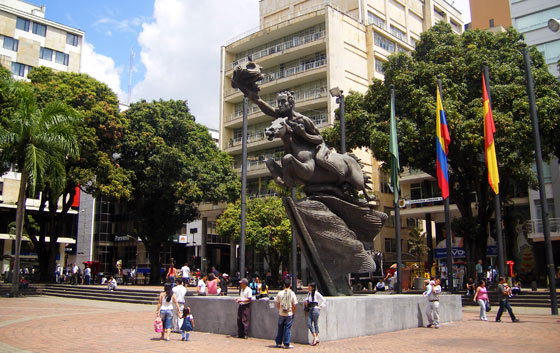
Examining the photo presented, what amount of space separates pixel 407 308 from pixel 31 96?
1984 cm

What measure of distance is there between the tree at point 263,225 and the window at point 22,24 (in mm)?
31439

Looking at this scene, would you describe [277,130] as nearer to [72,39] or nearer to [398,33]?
[398,33]

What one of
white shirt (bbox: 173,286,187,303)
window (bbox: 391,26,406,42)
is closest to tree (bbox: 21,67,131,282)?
white shirt (bbox: 173,286,187,303)

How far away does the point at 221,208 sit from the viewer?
147ft

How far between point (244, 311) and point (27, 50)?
4903 cm

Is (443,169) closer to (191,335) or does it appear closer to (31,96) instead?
(191,335)

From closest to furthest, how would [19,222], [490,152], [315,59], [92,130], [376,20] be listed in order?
[490,152], [19,222], [92,130], [315,59], [376,20]

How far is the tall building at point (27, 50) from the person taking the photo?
43938 millimetres

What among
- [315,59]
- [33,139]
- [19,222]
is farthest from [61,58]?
[19,222]

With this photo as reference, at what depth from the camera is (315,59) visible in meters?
44.4

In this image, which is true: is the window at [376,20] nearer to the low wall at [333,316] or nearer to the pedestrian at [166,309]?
the low wall at [333,316]

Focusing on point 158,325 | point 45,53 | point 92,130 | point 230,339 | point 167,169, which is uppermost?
point 45,53

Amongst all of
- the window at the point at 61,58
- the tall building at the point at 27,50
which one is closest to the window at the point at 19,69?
the tall building at the point at 27,50

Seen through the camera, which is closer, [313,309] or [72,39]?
[313,309]
